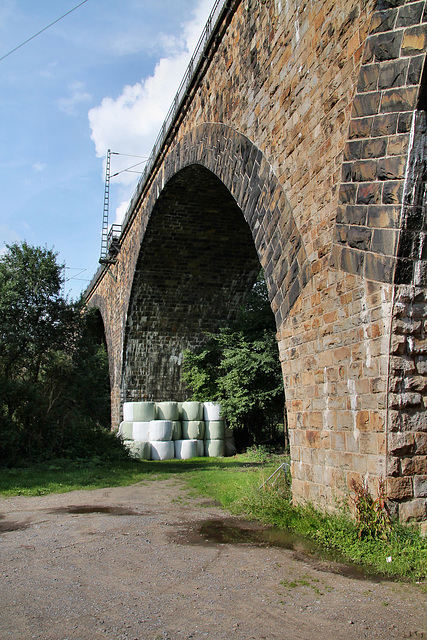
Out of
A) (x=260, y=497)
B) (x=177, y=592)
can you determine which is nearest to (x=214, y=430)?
(x=260, y=497)

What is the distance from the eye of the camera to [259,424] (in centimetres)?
1477

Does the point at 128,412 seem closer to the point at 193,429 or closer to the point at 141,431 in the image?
the point at 141,431

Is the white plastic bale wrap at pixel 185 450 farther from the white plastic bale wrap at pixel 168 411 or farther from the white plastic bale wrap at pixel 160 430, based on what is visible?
the white plastic bale wrap at pixel 168 411

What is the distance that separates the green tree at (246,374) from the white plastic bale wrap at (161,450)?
5.69ft

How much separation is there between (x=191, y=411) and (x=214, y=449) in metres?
1.16

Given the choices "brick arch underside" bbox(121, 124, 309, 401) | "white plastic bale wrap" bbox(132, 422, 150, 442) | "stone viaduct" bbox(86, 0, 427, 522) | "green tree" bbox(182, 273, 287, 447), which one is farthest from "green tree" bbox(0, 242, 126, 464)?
"stone viaduct" bbox(86, 0, 427, 522)

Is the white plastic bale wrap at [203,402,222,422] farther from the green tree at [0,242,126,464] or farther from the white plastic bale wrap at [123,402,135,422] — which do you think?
the green tree at [0,242,126,464]

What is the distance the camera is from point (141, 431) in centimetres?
1355

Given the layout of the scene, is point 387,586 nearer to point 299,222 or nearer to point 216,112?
point 299,222

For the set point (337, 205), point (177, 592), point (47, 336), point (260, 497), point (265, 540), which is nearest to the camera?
point (177, 592)

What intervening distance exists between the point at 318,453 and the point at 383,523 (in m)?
1.22

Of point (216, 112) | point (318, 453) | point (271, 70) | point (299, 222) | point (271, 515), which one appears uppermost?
point (216, 112)

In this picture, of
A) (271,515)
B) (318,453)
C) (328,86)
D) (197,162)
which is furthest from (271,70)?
(271,515)

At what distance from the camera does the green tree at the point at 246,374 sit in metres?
13.1
